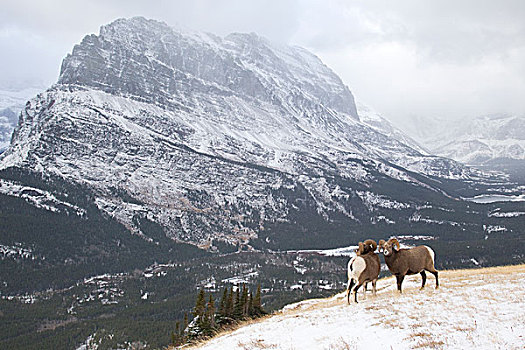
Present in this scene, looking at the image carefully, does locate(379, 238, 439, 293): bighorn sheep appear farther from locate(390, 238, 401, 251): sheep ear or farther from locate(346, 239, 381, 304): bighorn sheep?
locate(346, 239, 381, 304): bighorn sheep

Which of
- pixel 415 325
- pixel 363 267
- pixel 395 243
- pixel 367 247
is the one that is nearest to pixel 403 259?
pixel 395 243

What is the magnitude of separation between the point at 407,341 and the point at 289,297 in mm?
173681

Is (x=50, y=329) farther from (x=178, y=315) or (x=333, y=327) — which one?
(x=333, y=327)

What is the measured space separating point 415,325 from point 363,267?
673 centimetres

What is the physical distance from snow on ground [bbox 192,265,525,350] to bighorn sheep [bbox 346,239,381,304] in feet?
4.34

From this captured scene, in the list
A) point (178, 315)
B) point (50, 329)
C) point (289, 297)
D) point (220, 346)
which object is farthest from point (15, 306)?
point (220, 346)

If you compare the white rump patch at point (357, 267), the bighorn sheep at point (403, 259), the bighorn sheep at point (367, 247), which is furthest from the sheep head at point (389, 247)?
the white rump patch at point (357, 267)

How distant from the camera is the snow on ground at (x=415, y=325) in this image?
13.2m

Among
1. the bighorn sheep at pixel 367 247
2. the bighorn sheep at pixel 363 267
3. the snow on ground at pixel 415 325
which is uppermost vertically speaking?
the bighorn sheep at pixel 367 247

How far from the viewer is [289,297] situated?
590ft

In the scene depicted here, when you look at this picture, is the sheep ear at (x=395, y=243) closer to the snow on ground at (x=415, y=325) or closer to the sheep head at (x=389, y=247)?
the sheep head at (x=389, y=247)

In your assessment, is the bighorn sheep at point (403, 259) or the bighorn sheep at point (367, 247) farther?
the bighorn sheep at point (367, 247)

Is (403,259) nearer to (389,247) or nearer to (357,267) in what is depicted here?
(389,247)

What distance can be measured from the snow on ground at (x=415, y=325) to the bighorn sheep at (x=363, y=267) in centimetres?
132
